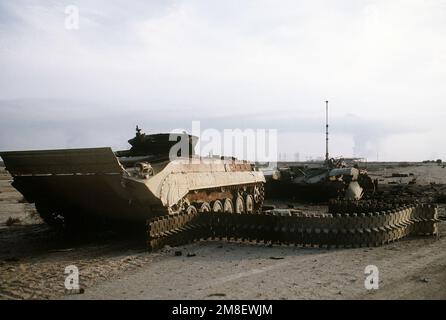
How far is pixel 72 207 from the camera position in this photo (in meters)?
11.3

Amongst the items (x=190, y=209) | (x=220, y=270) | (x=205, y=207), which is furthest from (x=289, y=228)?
(x=205, y=207)

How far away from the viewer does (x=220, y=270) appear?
754 cm

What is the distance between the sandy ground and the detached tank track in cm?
28

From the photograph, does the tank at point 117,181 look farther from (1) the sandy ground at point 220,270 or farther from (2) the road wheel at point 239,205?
(2) the road wheel at point 239,205

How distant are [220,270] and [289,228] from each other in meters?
2.74

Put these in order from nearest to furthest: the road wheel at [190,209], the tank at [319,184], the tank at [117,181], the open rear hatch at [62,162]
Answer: the open rear hatch at [62,162]
the tank at [117,181]
the road wheel at [190,209]
the tank at [319,184]

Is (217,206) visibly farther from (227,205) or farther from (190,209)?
(190,209)

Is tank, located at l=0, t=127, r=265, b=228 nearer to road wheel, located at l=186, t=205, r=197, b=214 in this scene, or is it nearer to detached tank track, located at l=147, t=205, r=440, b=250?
road wheel, located at l=186, t=205, r=197, b=214

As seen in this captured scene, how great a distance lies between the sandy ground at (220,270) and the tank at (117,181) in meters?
0.93

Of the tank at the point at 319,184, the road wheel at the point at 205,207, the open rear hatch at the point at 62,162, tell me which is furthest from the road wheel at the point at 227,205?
the tank at the point at 319,184

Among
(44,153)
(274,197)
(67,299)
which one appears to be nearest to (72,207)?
(44,153)

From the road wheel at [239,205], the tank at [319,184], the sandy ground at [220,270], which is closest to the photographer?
the sandy ground at [220,270]

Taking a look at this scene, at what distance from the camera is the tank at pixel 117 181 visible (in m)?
9.50

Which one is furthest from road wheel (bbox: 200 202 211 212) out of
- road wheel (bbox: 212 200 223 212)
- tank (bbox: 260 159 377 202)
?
tank (bbox: 260 159 377 202)
